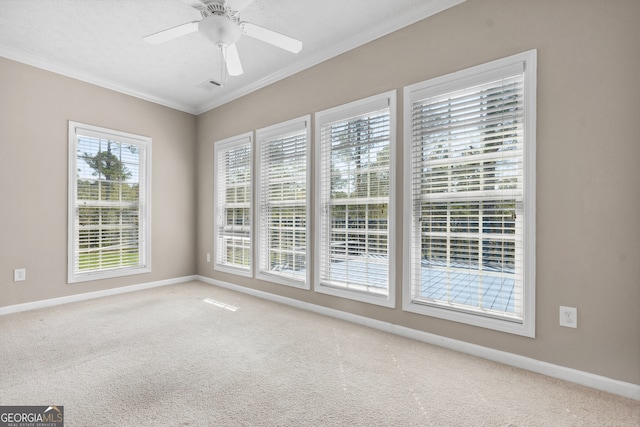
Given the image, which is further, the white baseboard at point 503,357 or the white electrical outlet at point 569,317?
the white electrical outlet at point 569,317

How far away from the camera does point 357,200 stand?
311 centimetres

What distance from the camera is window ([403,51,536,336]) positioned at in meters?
2.19

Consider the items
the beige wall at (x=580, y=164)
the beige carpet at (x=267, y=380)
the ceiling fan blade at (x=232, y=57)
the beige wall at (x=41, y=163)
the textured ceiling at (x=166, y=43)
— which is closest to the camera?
the beige carpet at (x=267, y=380)

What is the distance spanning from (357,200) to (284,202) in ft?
3.53

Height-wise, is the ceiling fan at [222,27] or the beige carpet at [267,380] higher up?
the ceiling fan at [222,27]

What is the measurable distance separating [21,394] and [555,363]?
3.32 metres

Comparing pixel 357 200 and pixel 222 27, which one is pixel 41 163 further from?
pixel 357 200

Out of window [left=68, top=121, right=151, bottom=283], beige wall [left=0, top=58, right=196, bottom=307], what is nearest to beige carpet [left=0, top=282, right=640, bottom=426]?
beige wall [left=0, top=58, right=196, bottom=307]

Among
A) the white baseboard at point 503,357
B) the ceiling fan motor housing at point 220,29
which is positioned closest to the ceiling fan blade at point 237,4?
the ceiling fan motor housing at point 220,29

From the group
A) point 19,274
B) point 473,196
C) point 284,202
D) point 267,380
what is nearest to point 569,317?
point 473,196

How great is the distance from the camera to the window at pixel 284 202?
11.9 feet

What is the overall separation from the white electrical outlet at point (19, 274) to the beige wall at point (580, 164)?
4319 millimetres

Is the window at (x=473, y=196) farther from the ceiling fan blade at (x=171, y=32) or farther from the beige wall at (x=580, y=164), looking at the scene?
the ceiling fan blade at (x=171, y=32)

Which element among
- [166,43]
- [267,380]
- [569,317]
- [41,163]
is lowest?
[267,380]
